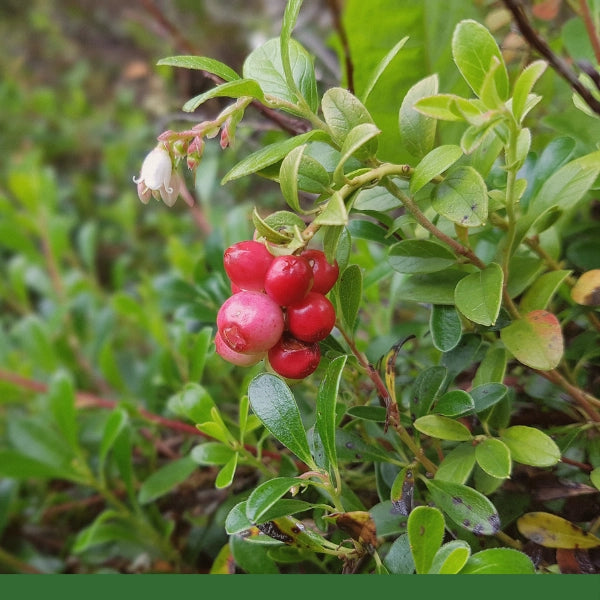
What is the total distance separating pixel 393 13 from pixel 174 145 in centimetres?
36

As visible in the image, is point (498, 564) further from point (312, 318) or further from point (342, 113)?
point (342, 113)

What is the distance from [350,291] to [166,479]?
390 mm

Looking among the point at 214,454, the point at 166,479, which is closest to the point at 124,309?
the point at 166,479

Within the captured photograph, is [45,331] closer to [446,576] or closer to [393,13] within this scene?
[393,13]

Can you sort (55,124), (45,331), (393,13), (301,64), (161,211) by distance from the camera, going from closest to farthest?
(301,64)
(393,13)
(45,331)
(161,211)
(55,124)

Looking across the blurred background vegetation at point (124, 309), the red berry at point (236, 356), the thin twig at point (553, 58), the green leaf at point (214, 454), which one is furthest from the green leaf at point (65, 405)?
the thin twig at point (553, 58)

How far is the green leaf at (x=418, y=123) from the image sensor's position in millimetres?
523

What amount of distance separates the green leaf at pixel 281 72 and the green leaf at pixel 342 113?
39 mm

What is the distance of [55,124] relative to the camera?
2.41m

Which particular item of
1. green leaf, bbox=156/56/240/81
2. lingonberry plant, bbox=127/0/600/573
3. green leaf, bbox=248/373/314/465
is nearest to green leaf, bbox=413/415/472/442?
lingonberry plant, bbox=127/0/600/573

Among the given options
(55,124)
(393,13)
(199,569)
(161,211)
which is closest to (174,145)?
(393,13)

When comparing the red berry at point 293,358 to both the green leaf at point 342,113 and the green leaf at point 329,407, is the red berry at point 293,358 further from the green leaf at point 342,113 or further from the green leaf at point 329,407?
the green leaf at point 342,113

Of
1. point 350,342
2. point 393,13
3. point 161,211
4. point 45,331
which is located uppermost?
point 393,13

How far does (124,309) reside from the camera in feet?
3.78
